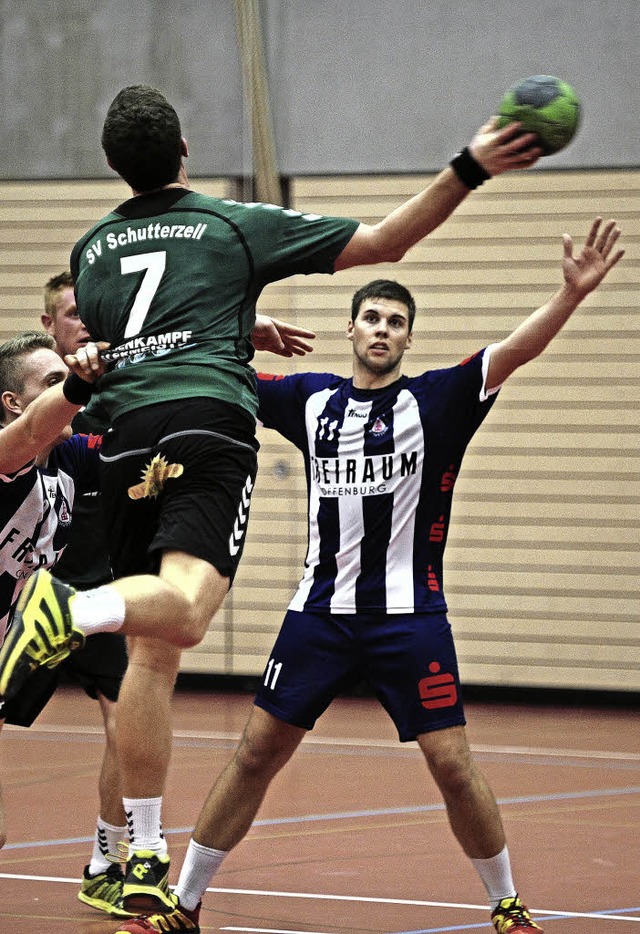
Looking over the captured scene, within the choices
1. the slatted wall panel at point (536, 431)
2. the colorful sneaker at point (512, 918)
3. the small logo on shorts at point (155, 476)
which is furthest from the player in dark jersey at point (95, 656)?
the slatted wall panel at point (536, 431)

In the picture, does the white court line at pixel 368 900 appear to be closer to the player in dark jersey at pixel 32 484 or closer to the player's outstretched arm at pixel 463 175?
the player in dark jersey at pixel 32 484

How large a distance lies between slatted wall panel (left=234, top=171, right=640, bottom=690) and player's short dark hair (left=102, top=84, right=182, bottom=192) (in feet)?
23.0

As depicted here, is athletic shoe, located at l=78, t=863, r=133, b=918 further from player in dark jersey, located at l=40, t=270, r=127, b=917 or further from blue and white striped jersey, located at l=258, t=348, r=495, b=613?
blue and white striped jersey, located at l=258, t=348, r=495, b=613

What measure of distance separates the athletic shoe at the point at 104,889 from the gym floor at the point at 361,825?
65 mm

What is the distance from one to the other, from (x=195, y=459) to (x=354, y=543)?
3.82 ft

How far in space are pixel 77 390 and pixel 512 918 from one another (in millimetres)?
2300

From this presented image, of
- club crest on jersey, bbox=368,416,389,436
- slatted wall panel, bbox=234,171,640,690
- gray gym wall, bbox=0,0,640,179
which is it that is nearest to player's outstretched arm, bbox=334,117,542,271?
club crest on jersey, bbox=368,416,389,436

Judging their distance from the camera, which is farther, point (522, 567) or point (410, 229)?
point (522, 567)

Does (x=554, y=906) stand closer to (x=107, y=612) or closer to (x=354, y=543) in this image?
(x=354, y=543)

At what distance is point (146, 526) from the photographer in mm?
4586

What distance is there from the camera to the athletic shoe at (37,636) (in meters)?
3.87

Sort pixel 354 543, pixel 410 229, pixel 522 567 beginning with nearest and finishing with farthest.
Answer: pixel 410 229 < pixel 354 543 < pixel 522 567

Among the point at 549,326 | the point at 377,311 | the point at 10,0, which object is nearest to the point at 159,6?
the point at 10,0

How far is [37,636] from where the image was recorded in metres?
3.90
